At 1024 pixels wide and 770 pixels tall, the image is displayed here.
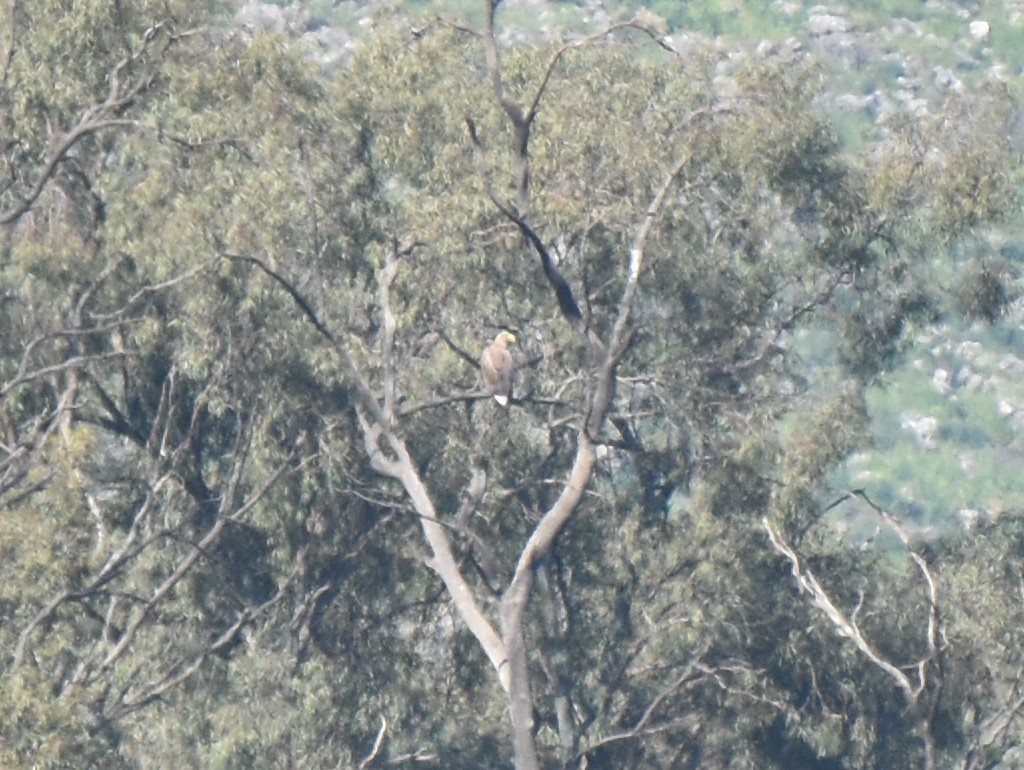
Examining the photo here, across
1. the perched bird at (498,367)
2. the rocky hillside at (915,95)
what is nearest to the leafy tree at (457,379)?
the perched bird at (498,367)

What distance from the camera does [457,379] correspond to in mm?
11094

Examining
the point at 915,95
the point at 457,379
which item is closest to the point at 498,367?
the point at 457,379

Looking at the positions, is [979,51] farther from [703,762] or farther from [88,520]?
[88,520]

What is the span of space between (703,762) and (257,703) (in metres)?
3.27

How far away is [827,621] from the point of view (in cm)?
1217

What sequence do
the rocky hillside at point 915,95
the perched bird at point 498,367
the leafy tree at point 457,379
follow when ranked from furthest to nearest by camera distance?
the rocky hillside at point 915,95 < the leafy tree at point 457,379 < the perched bird at point 498,367

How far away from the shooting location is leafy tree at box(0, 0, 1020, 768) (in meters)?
10.9

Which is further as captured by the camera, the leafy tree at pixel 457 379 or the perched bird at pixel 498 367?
the leafy tree at pixel 457 379

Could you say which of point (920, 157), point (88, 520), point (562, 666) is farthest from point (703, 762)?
point (88, 520)

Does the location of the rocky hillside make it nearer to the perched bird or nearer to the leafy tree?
the leafy tree

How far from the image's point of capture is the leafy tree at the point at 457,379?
10898mm

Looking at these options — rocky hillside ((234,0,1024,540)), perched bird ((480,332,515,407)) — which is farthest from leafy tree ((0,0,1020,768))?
rocky hillside ((234,0,1024,540))

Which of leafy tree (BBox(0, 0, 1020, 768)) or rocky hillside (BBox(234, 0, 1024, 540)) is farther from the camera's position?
rocky hillside (BBox(234, 0, 1024, 540))

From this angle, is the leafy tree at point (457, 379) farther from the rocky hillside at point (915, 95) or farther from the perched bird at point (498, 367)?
the rocky hillside at point (915, 95)
